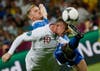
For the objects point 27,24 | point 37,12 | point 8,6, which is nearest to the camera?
point 37,12

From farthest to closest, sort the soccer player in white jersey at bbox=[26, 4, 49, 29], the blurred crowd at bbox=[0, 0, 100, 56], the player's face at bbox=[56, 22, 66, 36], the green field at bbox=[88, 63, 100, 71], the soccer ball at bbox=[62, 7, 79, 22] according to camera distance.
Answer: the blurred crowd at bbox=[0, 0, 100, 56] → the green field at bbox=[88, 63, 100, 71] → the soccer player in white jersey at bbox=[26, 4, 49, 29] → the player's face at bbox=[56, 22, 66, 36] → the soccer ball at bbox=[62, 7, 79, 22]

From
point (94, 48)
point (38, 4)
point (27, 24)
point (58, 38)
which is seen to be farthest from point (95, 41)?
point (58, 38)

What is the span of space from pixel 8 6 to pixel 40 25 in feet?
23.2

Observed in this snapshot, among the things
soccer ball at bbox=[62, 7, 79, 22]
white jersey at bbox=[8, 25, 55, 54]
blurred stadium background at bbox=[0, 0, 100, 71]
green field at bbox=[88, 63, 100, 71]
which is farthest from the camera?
green field at bbox=[88, 63, 100, 71]

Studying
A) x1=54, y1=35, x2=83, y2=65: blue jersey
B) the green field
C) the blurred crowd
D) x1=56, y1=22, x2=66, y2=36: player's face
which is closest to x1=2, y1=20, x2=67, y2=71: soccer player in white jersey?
x1=56, y1=22, x2=66, y2=36: player's face

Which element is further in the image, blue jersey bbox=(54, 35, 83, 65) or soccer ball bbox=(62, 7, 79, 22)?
blue jersey bbox=(54, 35, 83, 65)

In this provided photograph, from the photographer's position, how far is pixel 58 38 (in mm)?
9773

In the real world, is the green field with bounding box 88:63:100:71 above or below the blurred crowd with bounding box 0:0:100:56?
below

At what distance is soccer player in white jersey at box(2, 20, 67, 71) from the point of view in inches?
375

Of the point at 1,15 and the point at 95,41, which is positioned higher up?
the point at 1,15

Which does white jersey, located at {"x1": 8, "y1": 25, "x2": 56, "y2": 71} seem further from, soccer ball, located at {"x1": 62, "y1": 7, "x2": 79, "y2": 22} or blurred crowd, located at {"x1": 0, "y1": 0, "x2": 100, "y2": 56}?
blurred crowd, located at {"x1": 0, "y1": 0, "x2": 100, "y2": 56}

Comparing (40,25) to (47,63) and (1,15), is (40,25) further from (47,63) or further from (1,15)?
(1,15)

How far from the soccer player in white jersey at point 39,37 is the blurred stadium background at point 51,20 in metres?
1.53

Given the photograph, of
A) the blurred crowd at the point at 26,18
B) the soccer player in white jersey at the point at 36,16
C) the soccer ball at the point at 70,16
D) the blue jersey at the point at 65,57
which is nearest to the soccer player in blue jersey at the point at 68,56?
the blue jersey at the point at 65,57
